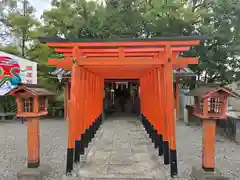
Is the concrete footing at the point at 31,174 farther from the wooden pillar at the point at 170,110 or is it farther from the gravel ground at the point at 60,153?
the wooden pillar at the point at 170,110

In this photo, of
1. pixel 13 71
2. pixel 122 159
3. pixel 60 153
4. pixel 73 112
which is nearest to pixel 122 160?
pixel 122 159

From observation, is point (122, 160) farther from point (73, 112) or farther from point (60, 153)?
point (73, 112)

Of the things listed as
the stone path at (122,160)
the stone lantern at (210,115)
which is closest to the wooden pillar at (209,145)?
the stone lantern at (210,115)

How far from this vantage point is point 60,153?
628 cm

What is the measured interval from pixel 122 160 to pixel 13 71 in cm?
864

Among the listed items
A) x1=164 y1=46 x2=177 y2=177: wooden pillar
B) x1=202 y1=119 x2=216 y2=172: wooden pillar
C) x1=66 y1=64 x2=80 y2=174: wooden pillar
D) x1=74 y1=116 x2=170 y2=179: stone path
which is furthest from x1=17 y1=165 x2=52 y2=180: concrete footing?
x1=202 y1=119 x2=216 y2=172: wooden pillar

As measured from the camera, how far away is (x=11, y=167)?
520cm

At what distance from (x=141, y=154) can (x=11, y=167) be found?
10.1 ft

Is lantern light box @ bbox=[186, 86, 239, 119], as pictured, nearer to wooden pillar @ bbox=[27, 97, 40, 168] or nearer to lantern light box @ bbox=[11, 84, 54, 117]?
lantern light box @ bbox=[11, 84, 54, 117]

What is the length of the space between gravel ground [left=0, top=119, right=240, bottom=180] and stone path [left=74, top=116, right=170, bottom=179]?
1.77ft

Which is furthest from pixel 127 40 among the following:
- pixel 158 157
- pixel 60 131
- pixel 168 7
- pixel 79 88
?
pixel 168 7

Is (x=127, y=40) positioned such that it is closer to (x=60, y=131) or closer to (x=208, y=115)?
(x=208, y=115)

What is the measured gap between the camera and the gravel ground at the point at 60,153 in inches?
194

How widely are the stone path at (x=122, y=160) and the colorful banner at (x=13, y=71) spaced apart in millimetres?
5814
